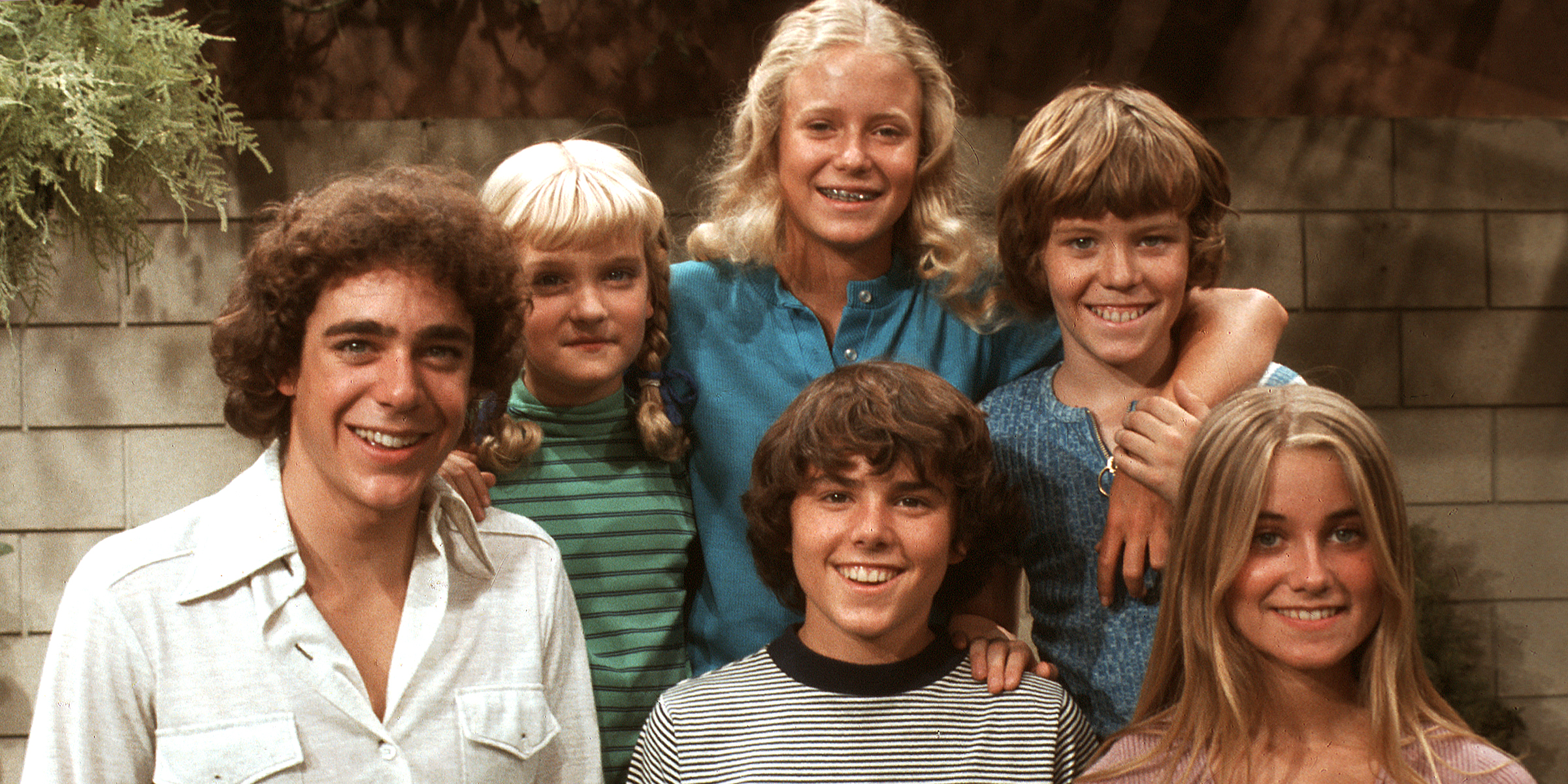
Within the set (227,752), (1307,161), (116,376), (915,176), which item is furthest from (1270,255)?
(116,376)

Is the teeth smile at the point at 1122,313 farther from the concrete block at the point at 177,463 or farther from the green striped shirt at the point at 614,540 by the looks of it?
the concrete block at the point at 177,463

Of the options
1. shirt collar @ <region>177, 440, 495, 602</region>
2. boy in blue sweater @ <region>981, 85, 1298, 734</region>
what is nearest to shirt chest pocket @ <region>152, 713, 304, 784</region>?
shirt collar @ <region>177, 440, 495, 602</region>

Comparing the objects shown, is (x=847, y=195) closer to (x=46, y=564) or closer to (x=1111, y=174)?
(x=1111, y=174)

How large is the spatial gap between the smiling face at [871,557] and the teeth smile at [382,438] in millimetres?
554

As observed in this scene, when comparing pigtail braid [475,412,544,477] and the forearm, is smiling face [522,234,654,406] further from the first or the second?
the forearm

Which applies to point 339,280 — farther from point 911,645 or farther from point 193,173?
point 193,173

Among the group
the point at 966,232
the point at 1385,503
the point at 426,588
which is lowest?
the point at 426,588

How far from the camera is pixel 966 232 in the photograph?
2.08 m

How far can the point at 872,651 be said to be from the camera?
162 cm

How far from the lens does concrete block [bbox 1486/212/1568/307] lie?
12.2 feet

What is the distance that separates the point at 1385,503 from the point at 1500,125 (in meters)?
2.95

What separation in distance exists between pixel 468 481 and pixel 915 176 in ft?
3.12

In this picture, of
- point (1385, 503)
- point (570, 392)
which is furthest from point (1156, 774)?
point (570, 392)

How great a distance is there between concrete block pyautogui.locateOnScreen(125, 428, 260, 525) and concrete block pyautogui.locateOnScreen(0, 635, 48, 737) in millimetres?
510
